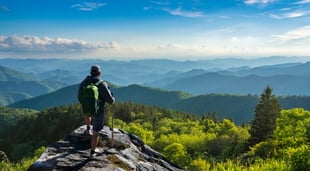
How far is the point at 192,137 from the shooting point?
292 feet

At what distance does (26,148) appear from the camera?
448 feet

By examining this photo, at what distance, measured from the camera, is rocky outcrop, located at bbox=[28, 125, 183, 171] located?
12.8 m

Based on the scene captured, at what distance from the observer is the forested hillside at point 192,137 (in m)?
22.4

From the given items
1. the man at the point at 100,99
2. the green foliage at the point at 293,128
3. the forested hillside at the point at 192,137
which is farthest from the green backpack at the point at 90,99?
the green foliage at the point at 293,128

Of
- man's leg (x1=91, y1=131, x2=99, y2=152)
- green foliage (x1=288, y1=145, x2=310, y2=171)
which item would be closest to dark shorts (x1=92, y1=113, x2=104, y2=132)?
man's leg (x1=91, y1=131, x2=99, y2=152)

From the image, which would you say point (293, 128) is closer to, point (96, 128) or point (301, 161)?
point (301, 161)

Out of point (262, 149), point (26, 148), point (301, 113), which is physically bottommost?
point (26, 148)

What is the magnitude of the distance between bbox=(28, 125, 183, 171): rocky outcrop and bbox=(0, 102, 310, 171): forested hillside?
7.09ft

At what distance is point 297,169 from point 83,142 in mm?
10637

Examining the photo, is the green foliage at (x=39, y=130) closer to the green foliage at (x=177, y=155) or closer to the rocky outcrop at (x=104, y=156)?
the green foliage at (x=177, y=155)

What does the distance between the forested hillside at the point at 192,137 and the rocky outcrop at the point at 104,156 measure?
2162 mm

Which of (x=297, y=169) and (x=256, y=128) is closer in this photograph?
(x=297, y=169)

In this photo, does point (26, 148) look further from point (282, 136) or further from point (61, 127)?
point (282, 136)

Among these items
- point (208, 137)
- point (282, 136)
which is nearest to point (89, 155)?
point (282, 136)
